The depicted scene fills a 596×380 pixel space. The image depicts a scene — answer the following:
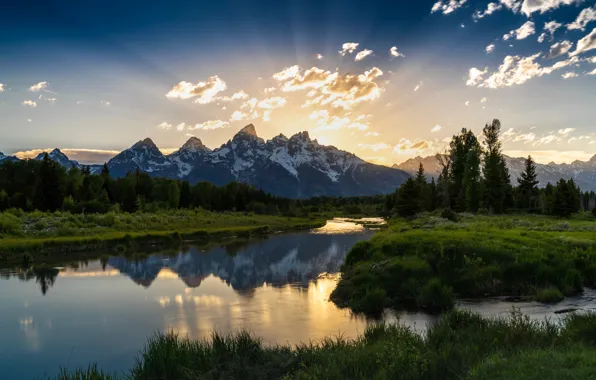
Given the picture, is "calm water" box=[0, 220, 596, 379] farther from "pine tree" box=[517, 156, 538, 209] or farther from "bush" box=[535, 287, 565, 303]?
"pine tree" box=[517, 156, 538, 209]

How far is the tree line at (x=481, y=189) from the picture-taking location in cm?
7569

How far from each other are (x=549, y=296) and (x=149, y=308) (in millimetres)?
22158

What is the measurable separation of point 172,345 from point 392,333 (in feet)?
24.8

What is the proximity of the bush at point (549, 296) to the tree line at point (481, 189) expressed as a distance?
5106 centimetres

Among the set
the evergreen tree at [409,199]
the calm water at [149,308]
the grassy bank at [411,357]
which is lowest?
the calm water at [149,308]

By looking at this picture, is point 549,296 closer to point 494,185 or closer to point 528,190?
point 494,185

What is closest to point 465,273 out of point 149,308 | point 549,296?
point 549,296

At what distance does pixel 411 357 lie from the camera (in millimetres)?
10805

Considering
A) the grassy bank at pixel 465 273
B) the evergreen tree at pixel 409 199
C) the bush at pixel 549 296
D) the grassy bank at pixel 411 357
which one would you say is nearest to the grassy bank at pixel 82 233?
the grassy bank at pixel 465 273

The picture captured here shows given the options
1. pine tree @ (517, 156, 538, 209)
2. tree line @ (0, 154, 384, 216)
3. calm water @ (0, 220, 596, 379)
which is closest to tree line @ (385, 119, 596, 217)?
pine tree @ (517, 156, 538, 209)

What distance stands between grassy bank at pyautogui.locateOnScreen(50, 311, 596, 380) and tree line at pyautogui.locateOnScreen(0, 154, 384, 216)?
233ft

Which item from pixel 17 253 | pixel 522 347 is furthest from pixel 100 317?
pixel 17 253

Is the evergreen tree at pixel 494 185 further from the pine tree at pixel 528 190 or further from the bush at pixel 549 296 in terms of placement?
the bush at pixel 549 296

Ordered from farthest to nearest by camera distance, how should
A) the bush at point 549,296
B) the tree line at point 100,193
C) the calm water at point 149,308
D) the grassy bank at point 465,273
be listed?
the tree line at point 100,193
the grassy bank at point 465,273
the bush at point 549,296
the calm water at point 149,308
